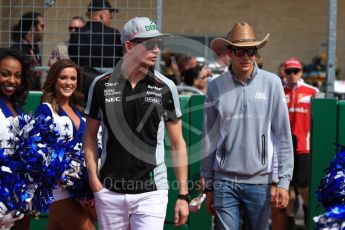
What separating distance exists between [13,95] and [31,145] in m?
0.71

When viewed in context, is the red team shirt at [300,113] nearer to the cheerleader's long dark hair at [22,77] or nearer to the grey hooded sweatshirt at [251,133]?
the grey hooded sweatshirt at [251,133]

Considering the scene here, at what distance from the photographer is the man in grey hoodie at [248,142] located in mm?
6359

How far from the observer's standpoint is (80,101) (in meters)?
7.45

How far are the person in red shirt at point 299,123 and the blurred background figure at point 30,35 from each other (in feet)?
11.5

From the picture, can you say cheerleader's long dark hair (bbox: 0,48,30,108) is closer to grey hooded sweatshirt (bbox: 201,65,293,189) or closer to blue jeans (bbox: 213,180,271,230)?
grey hooded sweatshirt (bbox: 201,65,293,189)

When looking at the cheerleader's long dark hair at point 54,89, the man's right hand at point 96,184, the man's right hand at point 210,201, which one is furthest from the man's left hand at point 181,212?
the cheerleader's long dark hair at point 54,89

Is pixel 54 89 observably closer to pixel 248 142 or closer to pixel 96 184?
pixel 96 184

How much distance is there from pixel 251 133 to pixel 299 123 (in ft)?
14.3

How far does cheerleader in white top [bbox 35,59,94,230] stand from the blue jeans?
4.12 feet

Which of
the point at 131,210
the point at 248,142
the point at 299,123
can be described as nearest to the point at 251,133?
the point at 248,142

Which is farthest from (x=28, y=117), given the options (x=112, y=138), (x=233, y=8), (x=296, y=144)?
(x=233, y=8)

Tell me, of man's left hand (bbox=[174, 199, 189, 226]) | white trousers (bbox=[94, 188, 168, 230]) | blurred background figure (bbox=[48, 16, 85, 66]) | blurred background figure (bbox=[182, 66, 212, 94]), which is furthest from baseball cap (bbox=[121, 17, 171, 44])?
blurred background figure (bbox=[182, 66, 212, 94])

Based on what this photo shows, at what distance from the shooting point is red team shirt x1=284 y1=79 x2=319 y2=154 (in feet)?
34.6

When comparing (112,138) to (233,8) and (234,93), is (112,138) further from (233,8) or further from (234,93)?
(233,8)
